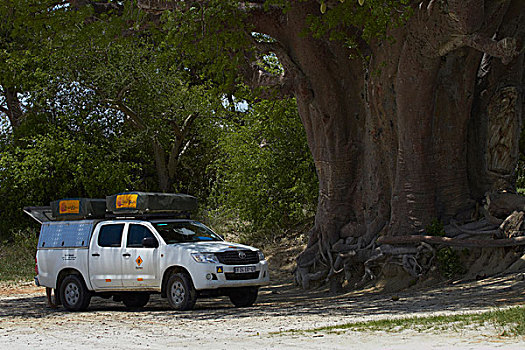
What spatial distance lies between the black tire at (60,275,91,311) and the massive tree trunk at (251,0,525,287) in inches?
208

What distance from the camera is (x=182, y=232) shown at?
1552cm

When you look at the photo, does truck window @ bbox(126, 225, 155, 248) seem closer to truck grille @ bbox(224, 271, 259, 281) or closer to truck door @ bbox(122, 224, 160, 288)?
truck door @ bbox(122, 224, 160, 288)

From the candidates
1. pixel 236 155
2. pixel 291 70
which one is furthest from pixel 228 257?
Result: pixel 236 155

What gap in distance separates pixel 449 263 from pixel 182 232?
561 cm

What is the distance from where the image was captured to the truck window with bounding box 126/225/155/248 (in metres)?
15.3

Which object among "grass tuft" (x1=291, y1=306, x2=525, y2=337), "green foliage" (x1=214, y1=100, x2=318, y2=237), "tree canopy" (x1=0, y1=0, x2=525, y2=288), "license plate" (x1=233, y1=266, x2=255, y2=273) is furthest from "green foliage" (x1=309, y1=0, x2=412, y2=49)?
"green foliage" (x1=214, y1=100, x2=318, y2=237)

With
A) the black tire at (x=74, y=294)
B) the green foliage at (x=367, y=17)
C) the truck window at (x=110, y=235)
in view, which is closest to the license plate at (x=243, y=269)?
the truck window at (x=110, y=235)

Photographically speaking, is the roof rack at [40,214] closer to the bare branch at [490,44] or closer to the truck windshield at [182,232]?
the truck windshield at [182,232]

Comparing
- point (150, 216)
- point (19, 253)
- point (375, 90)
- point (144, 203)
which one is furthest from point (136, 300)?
point (19, 253)

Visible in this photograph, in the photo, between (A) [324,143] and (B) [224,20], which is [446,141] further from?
(B) [224,20]

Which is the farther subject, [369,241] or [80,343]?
A: [369,241]

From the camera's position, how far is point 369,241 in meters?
17.5

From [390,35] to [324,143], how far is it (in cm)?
326

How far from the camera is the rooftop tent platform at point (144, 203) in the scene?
15.6 m
